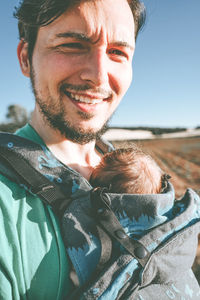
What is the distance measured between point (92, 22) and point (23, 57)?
46cm

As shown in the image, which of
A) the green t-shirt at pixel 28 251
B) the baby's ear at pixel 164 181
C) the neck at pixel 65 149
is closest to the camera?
the green t-shirt at pixel 28 251

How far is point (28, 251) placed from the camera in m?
0.72

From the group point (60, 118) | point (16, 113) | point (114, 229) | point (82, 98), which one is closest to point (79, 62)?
point (82, 98)

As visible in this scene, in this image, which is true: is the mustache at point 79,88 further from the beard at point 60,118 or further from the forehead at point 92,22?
the forehead at point 92,22

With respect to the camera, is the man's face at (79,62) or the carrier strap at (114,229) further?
the man's face at (79,62)

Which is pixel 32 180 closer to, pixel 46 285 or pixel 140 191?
pixel 46 285

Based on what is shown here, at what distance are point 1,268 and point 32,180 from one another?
0.28m

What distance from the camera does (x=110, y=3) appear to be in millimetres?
1066

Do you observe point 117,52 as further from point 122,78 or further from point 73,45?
point 73,45

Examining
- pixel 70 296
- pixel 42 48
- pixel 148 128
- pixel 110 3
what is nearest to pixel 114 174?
pixel 70 296

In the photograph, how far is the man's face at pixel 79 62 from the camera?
98 centimetres

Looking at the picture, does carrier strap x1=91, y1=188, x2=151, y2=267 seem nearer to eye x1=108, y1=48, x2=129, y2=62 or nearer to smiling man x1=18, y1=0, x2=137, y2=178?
smiling man x1=18, y1=0, x2=137, y2=178

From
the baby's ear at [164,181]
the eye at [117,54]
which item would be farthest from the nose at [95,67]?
the baby's ear at [164,181]

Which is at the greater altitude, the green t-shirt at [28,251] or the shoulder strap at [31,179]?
the shoulder strap at [31,179]
